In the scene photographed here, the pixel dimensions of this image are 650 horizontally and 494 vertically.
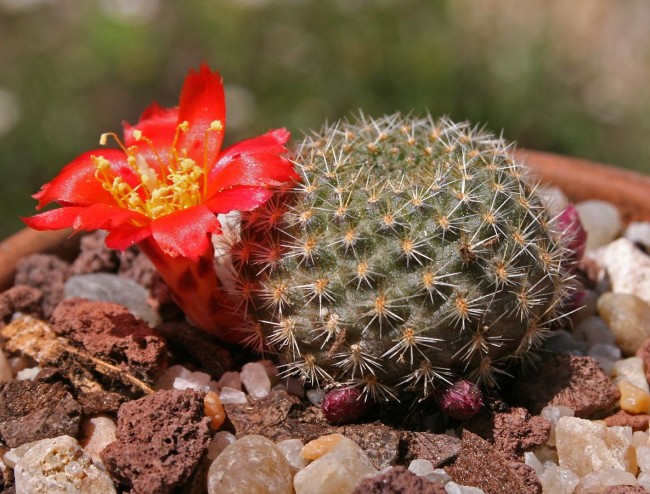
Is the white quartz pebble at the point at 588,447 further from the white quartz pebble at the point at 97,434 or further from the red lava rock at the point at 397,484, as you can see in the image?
the white quartz pebble at the point at 97,434

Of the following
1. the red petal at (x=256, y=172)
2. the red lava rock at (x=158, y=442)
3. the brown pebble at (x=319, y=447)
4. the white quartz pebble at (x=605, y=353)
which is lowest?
the white quartz pebble at (x=605, y=353)

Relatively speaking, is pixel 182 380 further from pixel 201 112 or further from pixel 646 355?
pixel 646 355

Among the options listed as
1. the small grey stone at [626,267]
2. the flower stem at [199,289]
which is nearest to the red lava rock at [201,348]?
the flower stem at [199,289]

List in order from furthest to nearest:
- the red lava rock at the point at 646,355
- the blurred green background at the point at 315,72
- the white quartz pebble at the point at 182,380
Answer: the blurred green background at the point at 315,72, the red lava rock at the point at 646,355, the white quartz pebble at the point at 182,380

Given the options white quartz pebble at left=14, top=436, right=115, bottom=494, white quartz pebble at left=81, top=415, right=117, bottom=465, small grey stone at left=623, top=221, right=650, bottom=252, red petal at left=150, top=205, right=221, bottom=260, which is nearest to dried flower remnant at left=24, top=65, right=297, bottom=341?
red petal at left=150, top=205, right=221, bottom=260

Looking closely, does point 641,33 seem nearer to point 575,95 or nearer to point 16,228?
point 575,95
